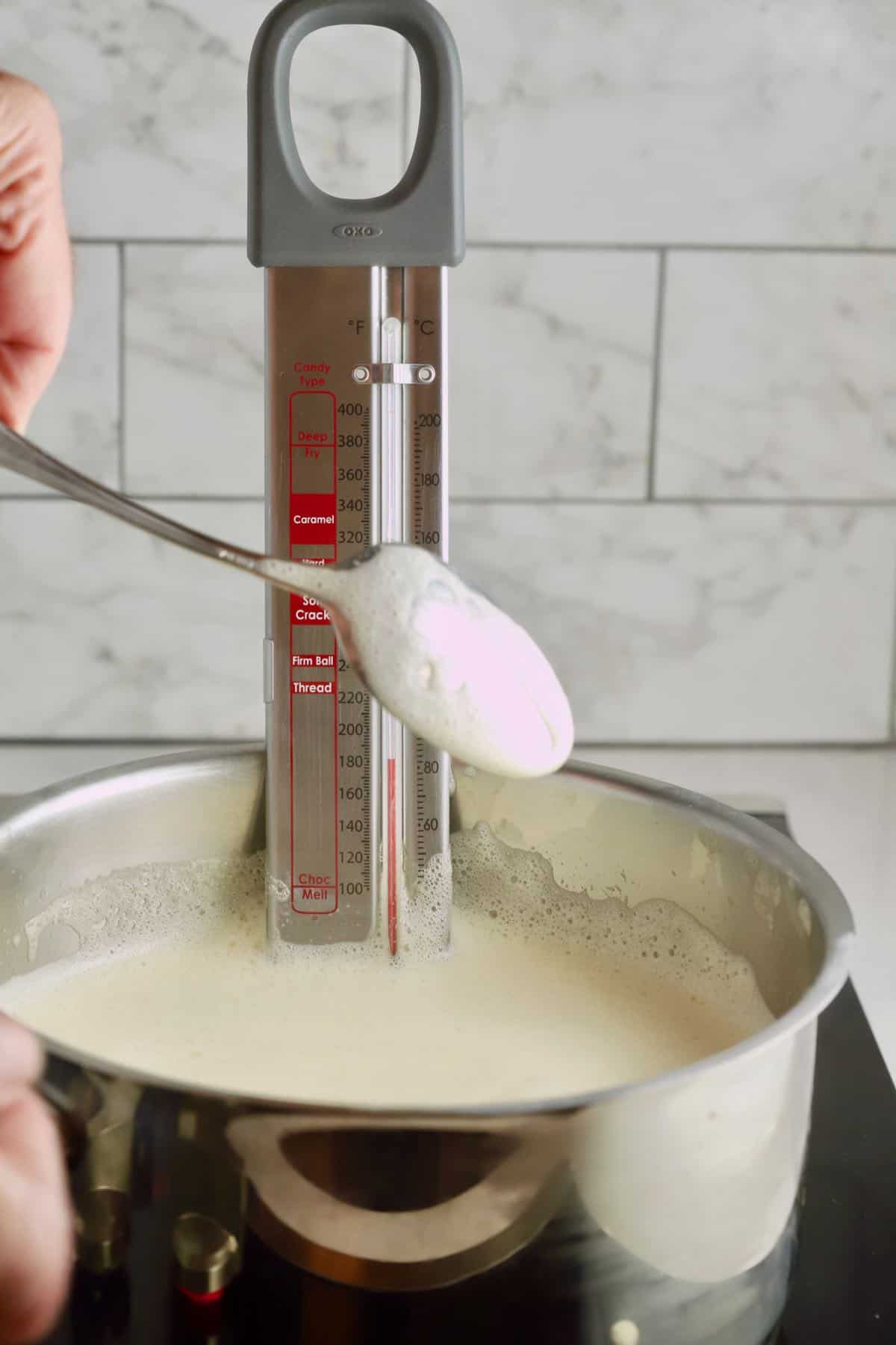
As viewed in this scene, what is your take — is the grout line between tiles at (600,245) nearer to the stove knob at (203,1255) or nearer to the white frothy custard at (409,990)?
the white frothy custard at (409,990)

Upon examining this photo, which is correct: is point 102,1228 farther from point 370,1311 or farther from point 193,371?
point 193,371

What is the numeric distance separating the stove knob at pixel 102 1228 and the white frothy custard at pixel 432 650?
9.0 inches

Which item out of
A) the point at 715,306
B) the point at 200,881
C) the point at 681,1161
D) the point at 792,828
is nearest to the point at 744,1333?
the point at 681,1161

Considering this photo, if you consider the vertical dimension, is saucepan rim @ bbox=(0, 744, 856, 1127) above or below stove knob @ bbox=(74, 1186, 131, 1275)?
above

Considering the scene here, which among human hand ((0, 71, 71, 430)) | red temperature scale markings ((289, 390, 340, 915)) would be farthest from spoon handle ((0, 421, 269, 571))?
human hand ((0, 71, 71, 430))

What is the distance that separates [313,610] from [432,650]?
0.50 ft

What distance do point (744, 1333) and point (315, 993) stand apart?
29 centimetres

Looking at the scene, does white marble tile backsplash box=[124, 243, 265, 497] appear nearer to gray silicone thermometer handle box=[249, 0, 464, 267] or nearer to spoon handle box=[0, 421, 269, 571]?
gray silicone thermometer handle box=[249, 0, 464, 267]

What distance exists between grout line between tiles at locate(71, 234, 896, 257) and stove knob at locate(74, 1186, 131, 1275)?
73 cm

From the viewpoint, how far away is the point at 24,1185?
1.48 feet

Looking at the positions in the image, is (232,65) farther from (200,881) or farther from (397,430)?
(200,881)

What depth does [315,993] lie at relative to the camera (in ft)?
2.41

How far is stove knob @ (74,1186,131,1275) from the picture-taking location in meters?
0.47

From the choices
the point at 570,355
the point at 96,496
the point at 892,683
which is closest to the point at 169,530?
the point at 96,496
